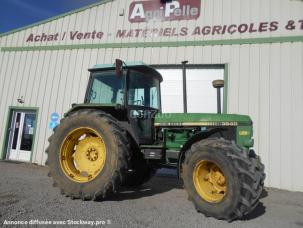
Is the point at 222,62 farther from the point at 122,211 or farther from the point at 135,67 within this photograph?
the point at 122,211

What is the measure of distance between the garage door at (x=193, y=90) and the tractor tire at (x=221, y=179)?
560 cm

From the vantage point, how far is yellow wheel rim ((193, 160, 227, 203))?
4059 mm

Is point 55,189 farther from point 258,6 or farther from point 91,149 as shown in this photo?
Answer: point 258,6

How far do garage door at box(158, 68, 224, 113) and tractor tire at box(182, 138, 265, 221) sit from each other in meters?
5.60

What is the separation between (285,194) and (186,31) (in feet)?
19.9

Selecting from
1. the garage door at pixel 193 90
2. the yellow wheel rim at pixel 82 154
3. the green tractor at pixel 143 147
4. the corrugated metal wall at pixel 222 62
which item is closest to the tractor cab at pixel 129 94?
the green tractor at pixel 143 147

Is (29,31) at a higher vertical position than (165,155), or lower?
higher

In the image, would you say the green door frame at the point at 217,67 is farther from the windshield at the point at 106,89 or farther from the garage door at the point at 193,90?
the windshield at the point at 106,89

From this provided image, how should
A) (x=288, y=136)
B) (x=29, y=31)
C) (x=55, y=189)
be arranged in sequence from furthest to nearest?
1. (x=29, y=31)
2. (x=288, y=136)
3. (x=55, y=189)

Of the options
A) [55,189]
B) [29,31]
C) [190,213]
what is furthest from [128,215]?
[29,31]

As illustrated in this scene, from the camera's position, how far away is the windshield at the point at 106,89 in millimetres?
5414

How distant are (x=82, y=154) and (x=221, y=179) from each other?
2456 millimetres

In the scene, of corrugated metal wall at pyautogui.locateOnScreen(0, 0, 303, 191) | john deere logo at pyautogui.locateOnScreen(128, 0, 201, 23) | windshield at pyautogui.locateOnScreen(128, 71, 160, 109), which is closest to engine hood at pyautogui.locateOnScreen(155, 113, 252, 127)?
windshield at pyautogui.locateOnScreen(128, 71, 160, 109)

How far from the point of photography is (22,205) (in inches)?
159
